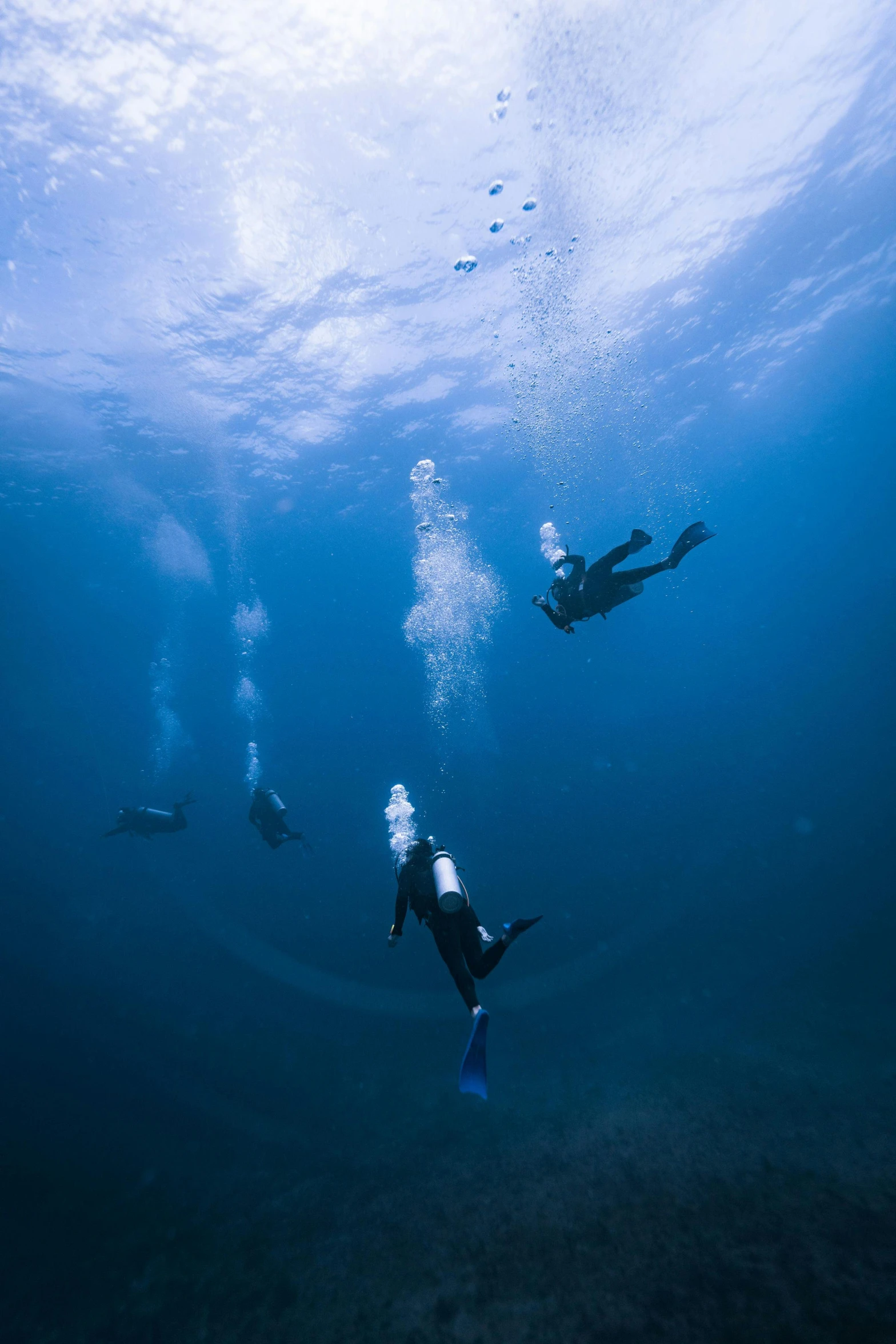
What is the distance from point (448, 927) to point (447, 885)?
76 centimetres

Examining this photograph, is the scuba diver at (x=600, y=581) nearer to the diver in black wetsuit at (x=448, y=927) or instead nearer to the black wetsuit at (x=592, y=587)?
the black wetsuit at (x=592, y=587)

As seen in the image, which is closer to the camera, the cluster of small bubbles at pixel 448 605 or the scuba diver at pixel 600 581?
the scuba diver at pixel 600 581

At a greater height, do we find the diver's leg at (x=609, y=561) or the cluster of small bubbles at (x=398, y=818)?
the cluster of small bubbles at (x=398, y=818)

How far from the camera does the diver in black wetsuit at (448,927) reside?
5.04m

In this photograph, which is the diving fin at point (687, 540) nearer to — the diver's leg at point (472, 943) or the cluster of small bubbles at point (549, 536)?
the diver's leg at point (472, 943)

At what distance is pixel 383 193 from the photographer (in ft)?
35.6

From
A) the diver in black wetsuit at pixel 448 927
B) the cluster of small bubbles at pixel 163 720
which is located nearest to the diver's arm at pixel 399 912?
the diver in black wetsuit at pixel 448 927

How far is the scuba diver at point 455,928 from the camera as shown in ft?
15.5

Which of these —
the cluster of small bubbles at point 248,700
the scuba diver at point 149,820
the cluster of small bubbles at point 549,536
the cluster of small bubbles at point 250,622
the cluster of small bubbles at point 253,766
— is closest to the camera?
the scuba diver at point 149,820

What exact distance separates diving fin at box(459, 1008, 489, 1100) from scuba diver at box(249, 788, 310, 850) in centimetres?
797

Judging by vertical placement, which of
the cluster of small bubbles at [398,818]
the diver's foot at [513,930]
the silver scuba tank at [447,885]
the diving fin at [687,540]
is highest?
the cluster of small bubbles at [398,818]

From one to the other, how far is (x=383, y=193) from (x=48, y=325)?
9048mm

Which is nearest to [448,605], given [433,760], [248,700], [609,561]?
[433,760]

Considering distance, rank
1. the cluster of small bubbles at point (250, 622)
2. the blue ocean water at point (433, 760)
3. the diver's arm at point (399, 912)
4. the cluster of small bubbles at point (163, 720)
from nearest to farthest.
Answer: the diver's arm at point (399, 912) < the blue ocean water at point (433, 760) < the cluster of small bubbles at point (163, 720) < the cluster of small bubbles at point (250, 622)
